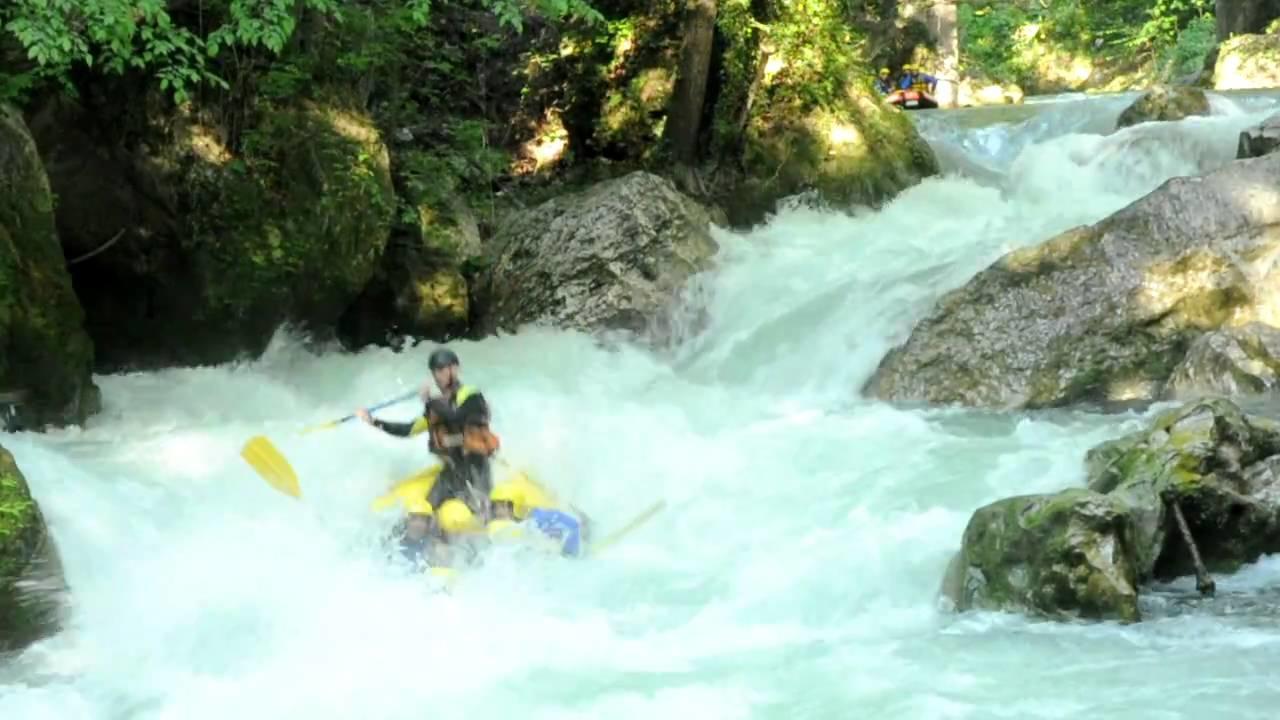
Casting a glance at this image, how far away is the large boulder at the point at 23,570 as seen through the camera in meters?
4.28

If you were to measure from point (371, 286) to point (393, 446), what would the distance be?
2.60 meters

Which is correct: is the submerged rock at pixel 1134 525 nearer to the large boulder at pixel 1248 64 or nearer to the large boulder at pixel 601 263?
the large boulder at pixel 601 263

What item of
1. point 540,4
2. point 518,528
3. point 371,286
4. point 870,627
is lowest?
point 870,627

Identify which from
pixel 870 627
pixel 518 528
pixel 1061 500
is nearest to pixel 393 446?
pixel 518 528

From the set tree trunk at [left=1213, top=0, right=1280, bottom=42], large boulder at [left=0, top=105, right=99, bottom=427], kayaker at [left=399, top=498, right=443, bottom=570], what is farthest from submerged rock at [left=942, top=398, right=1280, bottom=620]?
tree trunk at [left=1213, top=0, right=1280, bottom=42]

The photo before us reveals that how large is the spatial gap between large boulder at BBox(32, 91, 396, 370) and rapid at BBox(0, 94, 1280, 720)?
37cm

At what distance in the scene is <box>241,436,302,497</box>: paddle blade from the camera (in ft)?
19.1

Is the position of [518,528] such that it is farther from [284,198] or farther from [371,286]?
[371,286]

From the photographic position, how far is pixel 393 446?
6871mm

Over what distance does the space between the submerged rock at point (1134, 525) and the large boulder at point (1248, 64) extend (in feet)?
41.6

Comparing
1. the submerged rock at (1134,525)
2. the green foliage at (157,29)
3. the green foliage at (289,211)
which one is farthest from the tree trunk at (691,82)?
the submerged rock at (1134,525)

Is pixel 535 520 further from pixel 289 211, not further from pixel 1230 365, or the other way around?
pixel 1230 365

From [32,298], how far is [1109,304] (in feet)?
20.1

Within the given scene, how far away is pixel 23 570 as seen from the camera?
4.35 metres
